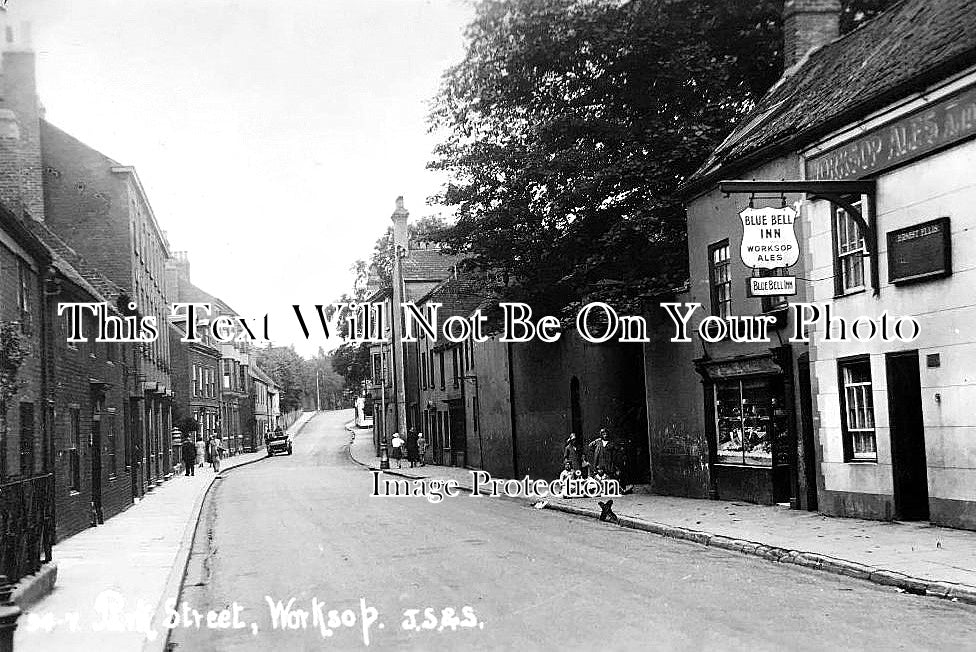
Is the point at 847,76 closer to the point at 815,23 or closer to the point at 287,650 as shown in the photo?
the point at 815,23

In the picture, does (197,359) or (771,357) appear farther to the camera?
(197,359)

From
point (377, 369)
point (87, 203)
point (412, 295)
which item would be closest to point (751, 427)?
point (87, 203)

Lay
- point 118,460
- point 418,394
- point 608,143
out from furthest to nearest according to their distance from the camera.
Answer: point 418,394 < point 118,460 < point 608,143

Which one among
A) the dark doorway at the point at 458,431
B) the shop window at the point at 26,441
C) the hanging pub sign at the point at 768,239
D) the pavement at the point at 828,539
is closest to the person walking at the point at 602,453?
the pavement at the point at 828,539

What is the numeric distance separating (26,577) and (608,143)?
16.4 m

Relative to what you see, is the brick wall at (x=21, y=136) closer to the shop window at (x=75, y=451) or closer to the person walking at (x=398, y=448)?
the shop window at (x=75, y=451)

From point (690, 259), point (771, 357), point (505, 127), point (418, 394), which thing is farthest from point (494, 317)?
point (418, 394)

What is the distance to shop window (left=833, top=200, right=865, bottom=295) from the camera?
15891 mm

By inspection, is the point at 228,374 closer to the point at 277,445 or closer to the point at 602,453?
the point at 277,445

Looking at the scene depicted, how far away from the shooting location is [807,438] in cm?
1756

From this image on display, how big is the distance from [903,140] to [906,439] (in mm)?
4338

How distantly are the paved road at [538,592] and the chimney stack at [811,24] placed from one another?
1105 cm

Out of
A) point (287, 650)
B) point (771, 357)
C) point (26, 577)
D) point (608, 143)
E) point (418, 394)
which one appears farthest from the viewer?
point (418, 394)

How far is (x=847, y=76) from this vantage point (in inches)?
687
